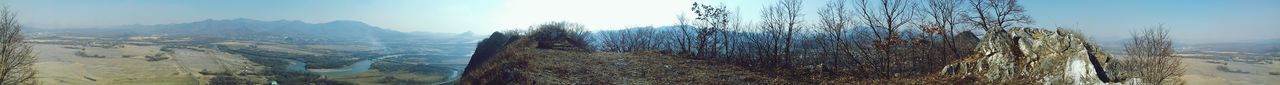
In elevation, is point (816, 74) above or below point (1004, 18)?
below

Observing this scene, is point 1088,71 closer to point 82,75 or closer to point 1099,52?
point 1099,52

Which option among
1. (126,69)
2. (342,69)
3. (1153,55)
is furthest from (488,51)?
(126,69)

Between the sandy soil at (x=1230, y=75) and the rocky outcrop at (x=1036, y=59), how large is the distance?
11555cm

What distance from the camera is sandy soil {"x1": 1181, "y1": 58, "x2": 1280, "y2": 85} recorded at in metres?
122

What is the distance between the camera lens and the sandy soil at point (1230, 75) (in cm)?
12212

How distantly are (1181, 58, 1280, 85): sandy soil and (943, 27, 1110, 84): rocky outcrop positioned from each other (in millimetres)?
115547

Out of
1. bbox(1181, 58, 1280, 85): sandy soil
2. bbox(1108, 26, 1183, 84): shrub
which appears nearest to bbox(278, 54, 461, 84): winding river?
bbox(1108, 26, 1183, 84): shrub

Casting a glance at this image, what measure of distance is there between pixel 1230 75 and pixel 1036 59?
151m

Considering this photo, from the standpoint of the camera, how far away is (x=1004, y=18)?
25.1m

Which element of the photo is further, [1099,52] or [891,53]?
[891,53]

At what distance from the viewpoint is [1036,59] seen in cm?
1539

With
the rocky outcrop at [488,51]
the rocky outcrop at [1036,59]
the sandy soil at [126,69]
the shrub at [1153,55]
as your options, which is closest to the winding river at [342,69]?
the sandy soil at [126,69]

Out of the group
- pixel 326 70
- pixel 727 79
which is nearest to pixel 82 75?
pixel 326 70

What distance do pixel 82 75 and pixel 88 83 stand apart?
10376mm
